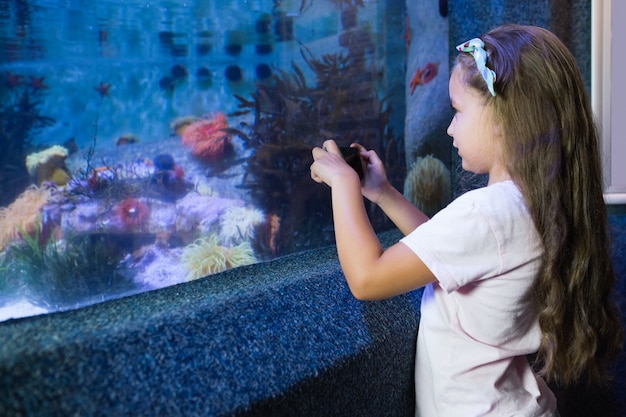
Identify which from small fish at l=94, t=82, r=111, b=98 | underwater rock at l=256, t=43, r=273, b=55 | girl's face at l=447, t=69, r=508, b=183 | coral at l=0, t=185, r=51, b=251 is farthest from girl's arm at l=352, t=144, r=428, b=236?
coral at l=0, t=185, r=51, b=251

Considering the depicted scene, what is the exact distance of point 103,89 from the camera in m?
1.54

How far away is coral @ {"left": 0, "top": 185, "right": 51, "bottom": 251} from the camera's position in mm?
1337

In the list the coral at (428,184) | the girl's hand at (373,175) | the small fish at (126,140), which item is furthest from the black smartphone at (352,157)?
the coral at (428,184)

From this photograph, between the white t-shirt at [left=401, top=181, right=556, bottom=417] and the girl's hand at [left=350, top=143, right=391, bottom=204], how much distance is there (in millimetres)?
312

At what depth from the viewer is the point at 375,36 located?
2240mm

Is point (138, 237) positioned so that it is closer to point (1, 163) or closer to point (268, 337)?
point (1, 163)

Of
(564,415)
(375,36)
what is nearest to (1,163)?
(375,36)

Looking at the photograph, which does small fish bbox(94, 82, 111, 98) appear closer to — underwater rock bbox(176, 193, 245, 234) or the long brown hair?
underwater rock bbox(176, 193, 245, 234)

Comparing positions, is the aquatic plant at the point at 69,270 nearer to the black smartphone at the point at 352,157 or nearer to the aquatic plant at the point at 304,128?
the aquatic plant at the point at 304,128

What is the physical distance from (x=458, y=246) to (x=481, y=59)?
1.38 ft

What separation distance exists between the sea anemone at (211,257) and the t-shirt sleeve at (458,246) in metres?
0.82

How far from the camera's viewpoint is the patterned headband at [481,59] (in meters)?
1.18

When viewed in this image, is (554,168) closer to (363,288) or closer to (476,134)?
(476,134)

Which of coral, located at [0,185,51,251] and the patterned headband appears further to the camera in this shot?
coral, located at [0,185,51,251]
